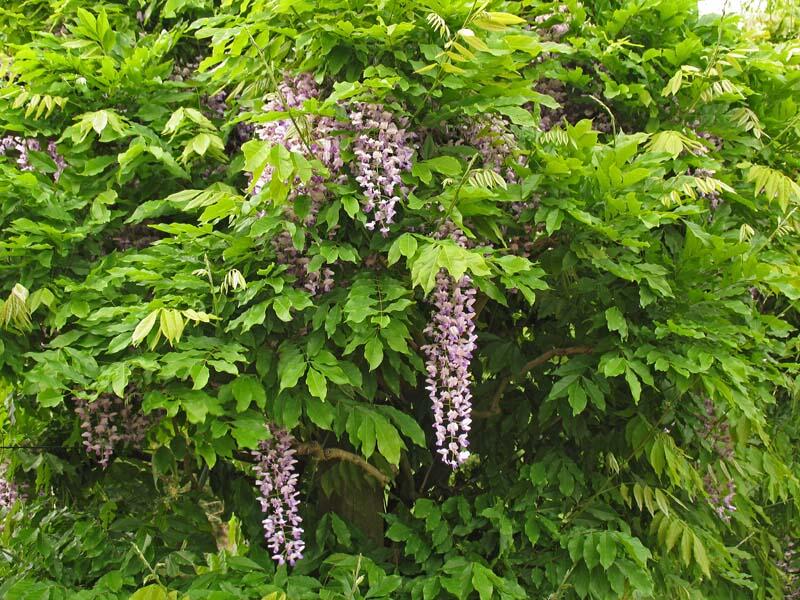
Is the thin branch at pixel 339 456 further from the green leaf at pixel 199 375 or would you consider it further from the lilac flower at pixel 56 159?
the lilac flower at pixel 56 159

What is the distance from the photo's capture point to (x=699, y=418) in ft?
10.7

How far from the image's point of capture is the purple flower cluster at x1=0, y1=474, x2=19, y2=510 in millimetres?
3750

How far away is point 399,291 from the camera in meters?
2.41

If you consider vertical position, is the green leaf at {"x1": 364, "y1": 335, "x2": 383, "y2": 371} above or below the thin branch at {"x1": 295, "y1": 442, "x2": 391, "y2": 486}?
above

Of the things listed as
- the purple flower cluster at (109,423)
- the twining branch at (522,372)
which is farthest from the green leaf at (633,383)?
the purple flower cluster at (109,423)

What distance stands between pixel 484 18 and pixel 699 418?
1811mm

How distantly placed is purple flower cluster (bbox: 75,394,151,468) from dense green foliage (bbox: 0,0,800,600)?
42mm

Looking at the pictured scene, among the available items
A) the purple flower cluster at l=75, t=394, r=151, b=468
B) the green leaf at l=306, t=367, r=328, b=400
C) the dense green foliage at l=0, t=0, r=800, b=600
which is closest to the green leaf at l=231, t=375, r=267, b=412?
the dense green foliage at l=0, t=0, r=800, b=600

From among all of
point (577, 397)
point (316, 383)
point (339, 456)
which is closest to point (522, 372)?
point (577, 397)

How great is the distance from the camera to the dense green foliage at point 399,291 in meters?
2.43

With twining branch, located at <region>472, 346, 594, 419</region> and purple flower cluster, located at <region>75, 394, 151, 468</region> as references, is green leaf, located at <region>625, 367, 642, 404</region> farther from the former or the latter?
purple flower cluster, located at <region>75, 394, 151, 468</region>

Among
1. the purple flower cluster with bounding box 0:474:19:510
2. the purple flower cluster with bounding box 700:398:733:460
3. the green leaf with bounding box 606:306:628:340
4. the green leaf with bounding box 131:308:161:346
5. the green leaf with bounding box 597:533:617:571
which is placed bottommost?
the purple flower cluster with bounding box 0:474:19:510

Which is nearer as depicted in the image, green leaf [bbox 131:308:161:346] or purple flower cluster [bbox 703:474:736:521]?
green leaf [bbox 131:308:161:346]

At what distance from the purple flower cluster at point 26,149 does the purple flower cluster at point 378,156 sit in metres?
1.15
